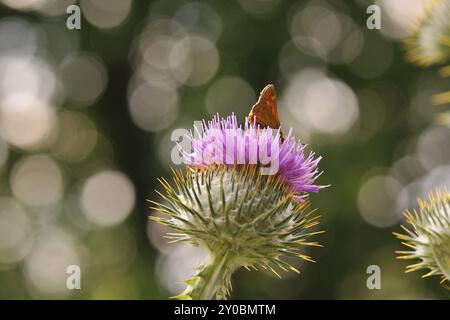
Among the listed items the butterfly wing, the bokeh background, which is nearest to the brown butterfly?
the butterfly wing

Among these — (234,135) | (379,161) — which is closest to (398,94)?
(379,161)

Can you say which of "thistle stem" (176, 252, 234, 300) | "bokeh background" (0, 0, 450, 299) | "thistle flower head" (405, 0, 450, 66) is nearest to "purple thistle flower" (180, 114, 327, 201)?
"thistle stem" (176, 252, 234, 300)

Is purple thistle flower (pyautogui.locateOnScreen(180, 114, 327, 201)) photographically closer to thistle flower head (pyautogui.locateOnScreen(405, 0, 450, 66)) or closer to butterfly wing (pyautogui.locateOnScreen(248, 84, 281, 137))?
butterfly wing (pyautogui.locateOnScreen(248, 84, 281, 137))

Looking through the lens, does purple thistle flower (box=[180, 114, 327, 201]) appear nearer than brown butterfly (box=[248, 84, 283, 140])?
No

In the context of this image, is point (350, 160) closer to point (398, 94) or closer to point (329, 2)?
point (398, 94)

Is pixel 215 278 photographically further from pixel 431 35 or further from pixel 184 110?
pixel 184 110

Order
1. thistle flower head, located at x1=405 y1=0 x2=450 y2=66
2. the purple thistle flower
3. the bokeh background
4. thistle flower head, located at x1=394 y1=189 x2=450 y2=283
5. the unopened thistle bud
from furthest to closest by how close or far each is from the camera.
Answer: the bokeh background, thistle flower head, located at x1=405 y1=0 x2=450 y2=66, the purple thistle flower, the unopened thistle bud, thistle flower head, located at x1=394 y1=189 x2=450 y2=283

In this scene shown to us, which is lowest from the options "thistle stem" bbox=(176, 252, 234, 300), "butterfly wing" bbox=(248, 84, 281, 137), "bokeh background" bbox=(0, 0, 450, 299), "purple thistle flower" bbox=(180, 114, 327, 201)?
"thistle stem" bbox=(176, 252, 234, 300)

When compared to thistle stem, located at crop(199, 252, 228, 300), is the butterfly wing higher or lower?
higher

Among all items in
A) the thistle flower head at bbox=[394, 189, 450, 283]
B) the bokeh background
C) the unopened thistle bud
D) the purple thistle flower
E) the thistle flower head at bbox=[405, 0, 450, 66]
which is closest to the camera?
the thistle flower head at bbox=[394, 189, 450, 283]
